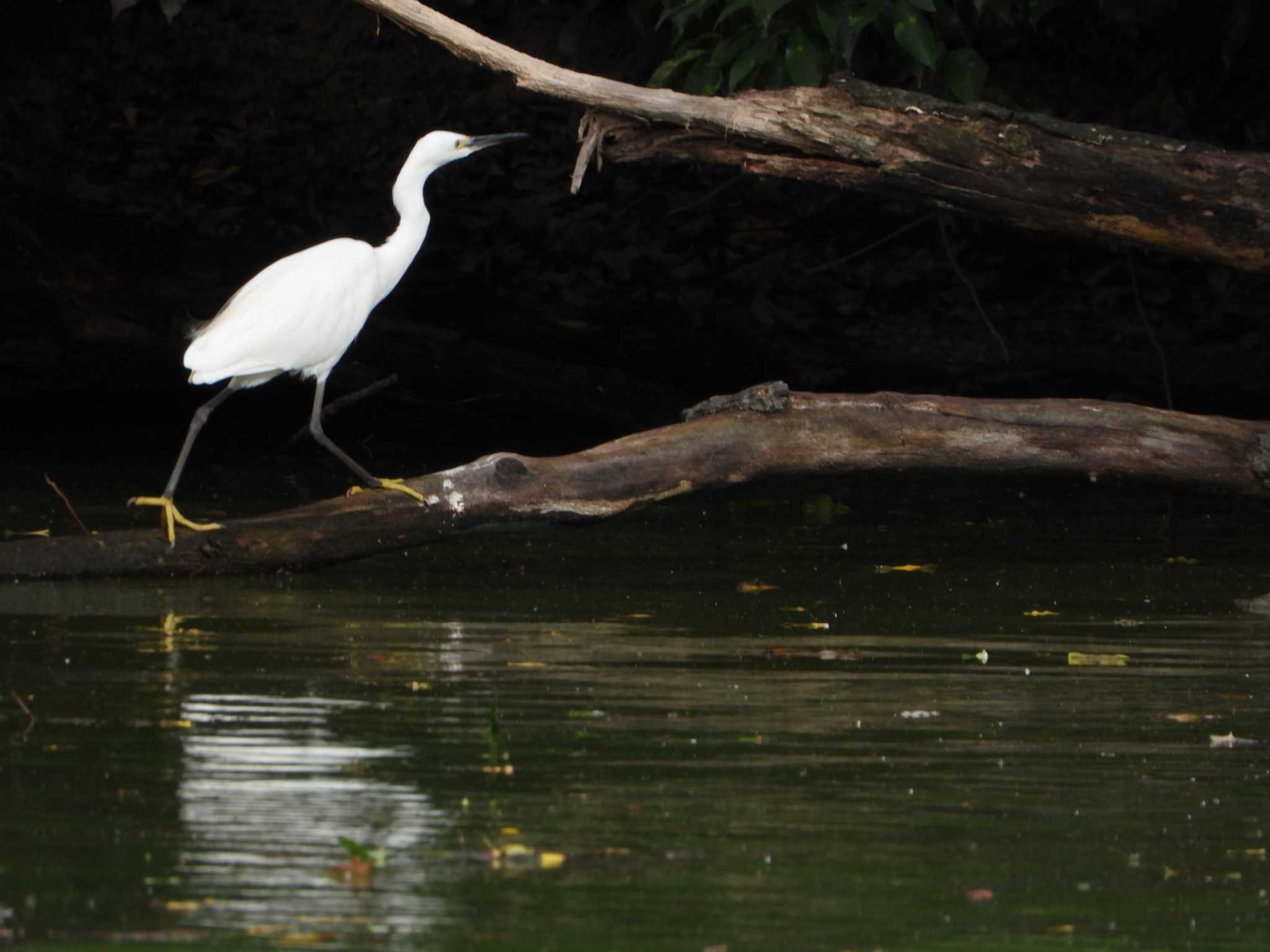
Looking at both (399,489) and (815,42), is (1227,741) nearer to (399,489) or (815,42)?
(399,489)

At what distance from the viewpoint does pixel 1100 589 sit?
6.76m

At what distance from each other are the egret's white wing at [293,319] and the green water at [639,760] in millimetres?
758

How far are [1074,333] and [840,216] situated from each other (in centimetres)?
135

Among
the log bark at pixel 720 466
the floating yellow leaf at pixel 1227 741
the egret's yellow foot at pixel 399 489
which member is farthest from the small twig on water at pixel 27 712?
the floating yellow leaf at pixel 1227 741

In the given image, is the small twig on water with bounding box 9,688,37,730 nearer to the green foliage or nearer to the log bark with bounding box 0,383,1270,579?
the log bark with bounding box 0,383,1270,579

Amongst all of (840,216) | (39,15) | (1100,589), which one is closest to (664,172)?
(840,216)

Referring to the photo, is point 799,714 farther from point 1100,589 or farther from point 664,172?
point 664,172

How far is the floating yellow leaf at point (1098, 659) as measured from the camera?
209 inches

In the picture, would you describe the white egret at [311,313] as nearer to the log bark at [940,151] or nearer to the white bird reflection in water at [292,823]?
the log bark at [940,151]

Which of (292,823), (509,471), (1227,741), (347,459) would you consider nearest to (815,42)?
(509,471)

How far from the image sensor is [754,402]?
6496mm

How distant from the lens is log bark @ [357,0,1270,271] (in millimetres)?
6754

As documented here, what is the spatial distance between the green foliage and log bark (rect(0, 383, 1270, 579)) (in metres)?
1.26

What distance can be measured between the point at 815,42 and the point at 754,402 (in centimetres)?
147
